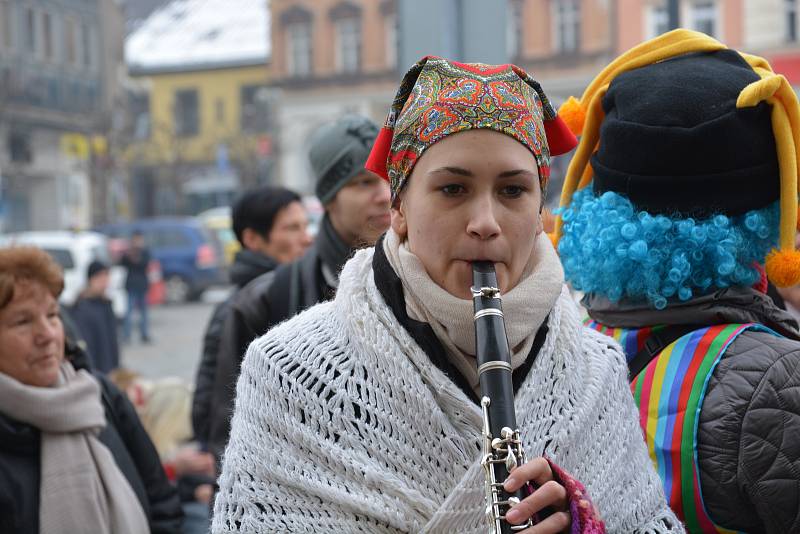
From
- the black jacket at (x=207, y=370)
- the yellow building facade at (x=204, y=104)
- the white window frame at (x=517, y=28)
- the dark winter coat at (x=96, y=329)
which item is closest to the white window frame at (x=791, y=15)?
the white window frame at (x=517, y=28)

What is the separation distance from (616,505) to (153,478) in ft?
7.18

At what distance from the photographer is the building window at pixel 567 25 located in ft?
122

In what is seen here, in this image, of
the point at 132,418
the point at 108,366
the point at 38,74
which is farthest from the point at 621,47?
the point at 132,418

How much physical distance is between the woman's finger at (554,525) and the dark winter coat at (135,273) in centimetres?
1686

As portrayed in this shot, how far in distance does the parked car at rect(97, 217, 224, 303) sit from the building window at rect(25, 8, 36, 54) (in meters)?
9.53

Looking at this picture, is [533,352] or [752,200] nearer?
[533,352]

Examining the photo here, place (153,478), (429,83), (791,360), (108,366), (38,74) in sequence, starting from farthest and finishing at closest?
(38,74) → (108,366) → (153,478) → (791,360) → (429,83)

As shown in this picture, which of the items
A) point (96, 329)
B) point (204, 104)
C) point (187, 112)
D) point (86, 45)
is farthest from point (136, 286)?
point (187, 112)

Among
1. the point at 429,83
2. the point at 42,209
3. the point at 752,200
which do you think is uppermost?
the point at 429,83

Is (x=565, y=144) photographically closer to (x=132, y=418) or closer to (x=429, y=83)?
(x=429, y=83)

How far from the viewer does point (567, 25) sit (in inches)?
1483

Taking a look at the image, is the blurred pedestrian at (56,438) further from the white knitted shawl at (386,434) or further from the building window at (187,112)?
the building window at (187,112)

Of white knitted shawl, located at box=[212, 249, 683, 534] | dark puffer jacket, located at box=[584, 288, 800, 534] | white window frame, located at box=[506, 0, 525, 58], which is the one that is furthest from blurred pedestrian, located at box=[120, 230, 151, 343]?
white window frame, located at box=[506, 0, 525, 58]

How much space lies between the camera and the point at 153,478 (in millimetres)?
3975
